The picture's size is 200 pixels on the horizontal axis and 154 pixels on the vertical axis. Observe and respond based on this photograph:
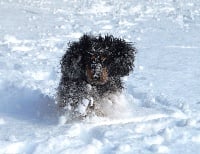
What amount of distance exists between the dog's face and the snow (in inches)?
12.4

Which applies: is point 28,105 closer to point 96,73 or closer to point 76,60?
point 76,60

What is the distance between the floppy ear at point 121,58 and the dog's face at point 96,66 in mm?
121

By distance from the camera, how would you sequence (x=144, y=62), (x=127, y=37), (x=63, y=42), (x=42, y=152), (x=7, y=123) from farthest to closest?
1. (x=127, y=37)
2. (x=63, y=42)
3. (x=144, y=62)
4. (x=7, y=123)
5. (x=42, y=152)

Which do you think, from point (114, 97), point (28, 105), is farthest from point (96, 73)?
point (28, 105)

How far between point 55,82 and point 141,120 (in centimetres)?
178

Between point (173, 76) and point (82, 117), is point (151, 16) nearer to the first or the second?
point (173, 76)

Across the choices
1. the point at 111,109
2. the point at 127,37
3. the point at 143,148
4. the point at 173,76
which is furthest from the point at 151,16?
the point at 143,148

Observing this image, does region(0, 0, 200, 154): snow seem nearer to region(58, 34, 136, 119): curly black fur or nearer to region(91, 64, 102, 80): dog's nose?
region(58, 34, 136, 119): curly black fur

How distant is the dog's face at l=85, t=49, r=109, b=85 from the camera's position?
475cm

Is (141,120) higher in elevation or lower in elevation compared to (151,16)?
lower

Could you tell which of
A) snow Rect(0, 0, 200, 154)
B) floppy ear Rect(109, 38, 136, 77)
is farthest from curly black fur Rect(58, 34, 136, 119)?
snow Rect(0, 0, 200, 154)

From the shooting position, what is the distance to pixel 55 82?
21.1ft

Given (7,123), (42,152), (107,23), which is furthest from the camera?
(107,23)

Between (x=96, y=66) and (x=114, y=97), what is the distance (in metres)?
0.63
